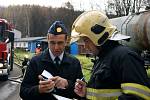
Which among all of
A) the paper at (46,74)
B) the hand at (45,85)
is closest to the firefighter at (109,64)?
the hand at (45,85)

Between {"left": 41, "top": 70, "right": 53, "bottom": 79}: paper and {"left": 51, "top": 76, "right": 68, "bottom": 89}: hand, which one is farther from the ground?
{"left": 41, "top": 70, "right": 53, "bottom": 79}: paper

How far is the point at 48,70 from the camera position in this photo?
15.9ft

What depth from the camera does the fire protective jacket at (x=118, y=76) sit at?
10.6 feet

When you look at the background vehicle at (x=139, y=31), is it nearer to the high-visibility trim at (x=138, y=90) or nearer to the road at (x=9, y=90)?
the road at (x=9, y=90)

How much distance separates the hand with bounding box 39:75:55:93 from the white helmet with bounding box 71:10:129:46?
2.66 ft

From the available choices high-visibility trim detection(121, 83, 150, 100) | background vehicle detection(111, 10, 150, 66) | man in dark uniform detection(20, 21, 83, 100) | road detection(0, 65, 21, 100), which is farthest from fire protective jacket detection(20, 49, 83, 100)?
road detection(0, 65, 21, 100)

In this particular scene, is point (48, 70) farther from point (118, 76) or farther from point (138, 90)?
point (138, 90)

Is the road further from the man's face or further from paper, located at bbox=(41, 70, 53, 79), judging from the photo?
paper, located at bbox=(41, 70, 53, 79)

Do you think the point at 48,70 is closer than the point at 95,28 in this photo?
No

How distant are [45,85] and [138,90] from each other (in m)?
1.42

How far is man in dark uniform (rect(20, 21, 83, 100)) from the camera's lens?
15.2ft

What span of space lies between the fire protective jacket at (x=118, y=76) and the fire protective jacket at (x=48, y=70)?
1046mm

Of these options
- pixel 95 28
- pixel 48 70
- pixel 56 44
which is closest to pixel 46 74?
pixel 48 70

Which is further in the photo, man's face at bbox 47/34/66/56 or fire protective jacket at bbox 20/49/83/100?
man's face at bbox 47/34/66/56
